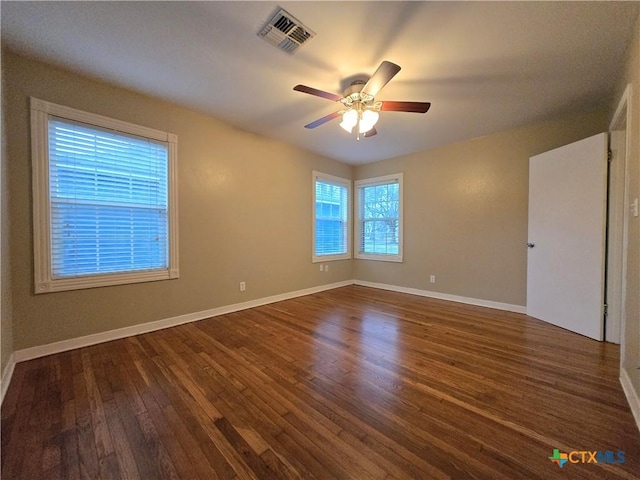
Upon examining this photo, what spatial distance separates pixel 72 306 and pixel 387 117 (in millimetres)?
3851

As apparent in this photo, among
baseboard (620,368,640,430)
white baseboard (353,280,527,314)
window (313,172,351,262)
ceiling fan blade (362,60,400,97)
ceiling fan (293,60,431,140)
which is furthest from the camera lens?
window (313,172,351,262)

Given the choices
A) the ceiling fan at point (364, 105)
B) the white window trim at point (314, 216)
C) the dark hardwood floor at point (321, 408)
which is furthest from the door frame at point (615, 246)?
the white window trim at point (314, 216)

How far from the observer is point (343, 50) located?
194cm

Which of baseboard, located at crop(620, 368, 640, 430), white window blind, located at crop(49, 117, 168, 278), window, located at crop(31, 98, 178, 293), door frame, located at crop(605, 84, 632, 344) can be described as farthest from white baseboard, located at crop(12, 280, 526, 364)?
baseboard, located at crop(620, 368, 640, 430)

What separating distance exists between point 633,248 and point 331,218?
12.4 feet

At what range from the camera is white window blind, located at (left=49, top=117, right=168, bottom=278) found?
7.43 feet

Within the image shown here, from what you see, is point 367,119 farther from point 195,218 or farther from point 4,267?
point 4,267

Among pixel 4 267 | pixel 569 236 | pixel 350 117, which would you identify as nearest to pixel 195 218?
pixel 4 267

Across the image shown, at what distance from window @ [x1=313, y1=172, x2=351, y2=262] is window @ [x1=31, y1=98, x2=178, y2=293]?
2377mm

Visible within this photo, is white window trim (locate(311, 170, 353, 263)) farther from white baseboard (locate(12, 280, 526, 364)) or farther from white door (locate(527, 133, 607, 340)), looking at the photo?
white door (locate(527, 133, 607, 340))

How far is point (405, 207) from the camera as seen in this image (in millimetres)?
4562

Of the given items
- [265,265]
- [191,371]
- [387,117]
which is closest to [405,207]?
[387,117]

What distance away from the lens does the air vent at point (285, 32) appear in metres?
1.67

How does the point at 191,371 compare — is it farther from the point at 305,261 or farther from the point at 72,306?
the point at 305,261
